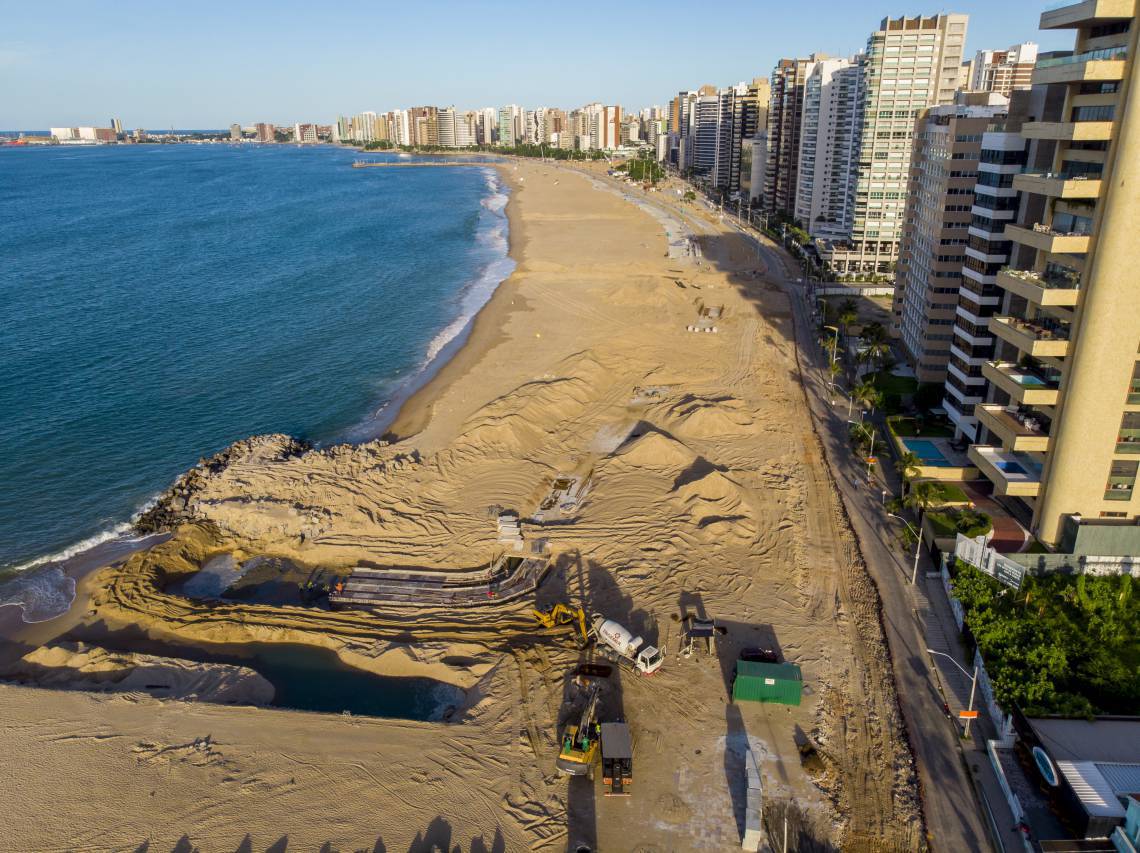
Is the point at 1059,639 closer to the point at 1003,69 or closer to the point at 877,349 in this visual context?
the point at 877,349

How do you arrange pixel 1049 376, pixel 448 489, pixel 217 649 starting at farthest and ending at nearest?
pixel 448 489 < pixel 1049 376 < pixel 217 649

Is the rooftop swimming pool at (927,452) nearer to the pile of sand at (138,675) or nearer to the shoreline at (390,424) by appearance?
the shoreline at (390,424)

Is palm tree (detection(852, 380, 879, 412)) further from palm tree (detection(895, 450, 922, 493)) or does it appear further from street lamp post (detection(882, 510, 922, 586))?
street lamp post (detection(882, 510, 922, 586))

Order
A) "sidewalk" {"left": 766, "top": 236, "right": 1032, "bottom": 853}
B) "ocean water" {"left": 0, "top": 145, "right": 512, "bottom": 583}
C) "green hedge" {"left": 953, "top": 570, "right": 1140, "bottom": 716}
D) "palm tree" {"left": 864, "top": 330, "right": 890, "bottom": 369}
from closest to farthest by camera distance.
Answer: "sidewalk" {"left": 766, "top": 236, "right": 1032, "bottom": 853}, "green hedge" {"left": 953, "top": 570, "right": 1140, "bottom": 716}, "ocean water" {"left": 0, "top": 145, "right": 512, "bottom": 583}, "palm tree" {"left": 864, "top": 330, "right": 890, "bottom": 369}

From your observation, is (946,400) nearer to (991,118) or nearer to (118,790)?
(991,118)

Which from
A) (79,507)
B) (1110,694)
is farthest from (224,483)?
(1110,694)

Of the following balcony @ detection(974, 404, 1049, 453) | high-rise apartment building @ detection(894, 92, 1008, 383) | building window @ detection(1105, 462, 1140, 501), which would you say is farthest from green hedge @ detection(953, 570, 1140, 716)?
high-rise apartment building @ detection(894, 92, 1008, 383)
